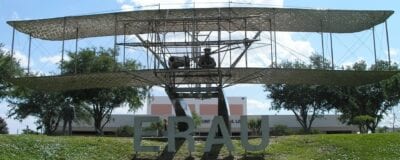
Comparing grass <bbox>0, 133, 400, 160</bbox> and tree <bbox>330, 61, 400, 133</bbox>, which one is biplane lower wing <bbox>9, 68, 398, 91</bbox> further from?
tree <bbox>330, 61, 400, 133</bbox>

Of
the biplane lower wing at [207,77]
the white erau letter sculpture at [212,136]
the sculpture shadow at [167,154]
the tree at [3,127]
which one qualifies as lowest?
the sculpture shadow at [167,154]

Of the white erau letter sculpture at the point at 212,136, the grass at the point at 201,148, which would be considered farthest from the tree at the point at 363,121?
the white erau letter sculpture at the point at 212,136

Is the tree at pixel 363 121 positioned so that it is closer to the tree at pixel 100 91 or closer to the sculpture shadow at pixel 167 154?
the tree at pixel 100 91

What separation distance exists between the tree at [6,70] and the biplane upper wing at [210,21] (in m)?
13.6

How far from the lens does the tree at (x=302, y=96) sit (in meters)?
65.2

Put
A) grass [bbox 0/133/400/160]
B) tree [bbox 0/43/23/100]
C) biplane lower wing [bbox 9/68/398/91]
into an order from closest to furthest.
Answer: grass [bbox 0/133/400/160], biplane lower wing [bbox 9/68/398/91], tree [bbox 0/43/23/100]

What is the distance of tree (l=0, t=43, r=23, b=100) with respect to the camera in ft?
161

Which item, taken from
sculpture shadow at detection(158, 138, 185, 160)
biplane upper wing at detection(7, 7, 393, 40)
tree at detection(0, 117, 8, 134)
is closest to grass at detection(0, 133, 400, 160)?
sculpture shadow at detection(158, 138, 185, 160)

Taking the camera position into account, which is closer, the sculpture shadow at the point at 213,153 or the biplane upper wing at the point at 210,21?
the sculpture shadow at the point at 213,153

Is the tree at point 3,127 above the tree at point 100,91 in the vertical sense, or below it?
below

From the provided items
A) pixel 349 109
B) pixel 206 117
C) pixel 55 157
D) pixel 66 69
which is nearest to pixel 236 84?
pixel 55 157

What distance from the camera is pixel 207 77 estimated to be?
34.2 meters

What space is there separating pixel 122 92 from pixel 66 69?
21.7 ft

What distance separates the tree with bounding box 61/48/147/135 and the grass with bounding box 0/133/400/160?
24984 millimetres
